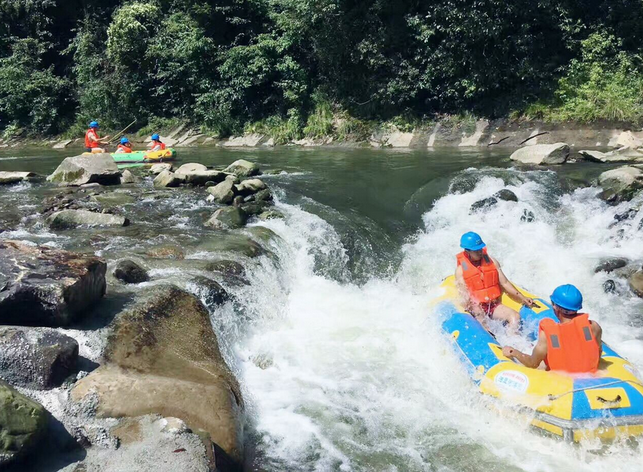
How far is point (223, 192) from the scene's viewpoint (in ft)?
32.7

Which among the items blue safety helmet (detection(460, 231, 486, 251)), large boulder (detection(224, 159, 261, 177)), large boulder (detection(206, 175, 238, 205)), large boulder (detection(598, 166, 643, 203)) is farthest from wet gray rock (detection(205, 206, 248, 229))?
large boulder (detection(598, 166, 643, 203))

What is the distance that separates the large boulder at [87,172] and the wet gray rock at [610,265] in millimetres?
9510

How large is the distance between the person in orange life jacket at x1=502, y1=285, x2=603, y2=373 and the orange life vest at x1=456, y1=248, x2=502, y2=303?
1.49m

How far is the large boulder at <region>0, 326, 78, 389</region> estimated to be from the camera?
3.79 metres

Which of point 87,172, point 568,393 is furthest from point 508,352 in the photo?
point 87,172

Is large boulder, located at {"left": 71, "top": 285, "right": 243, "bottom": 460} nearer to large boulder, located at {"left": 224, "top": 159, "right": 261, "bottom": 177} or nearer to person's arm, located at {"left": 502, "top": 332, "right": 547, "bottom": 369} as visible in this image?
person's arm, located at {"left": 502, "top": 332, "right": 547, "bottom": 369}

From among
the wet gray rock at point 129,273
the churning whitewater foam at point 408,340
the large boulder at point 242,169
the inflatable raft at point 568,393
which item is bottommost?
the churning whitewater foam at point 408,340

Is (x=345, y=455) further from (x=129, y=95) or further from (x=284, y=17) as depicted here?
(x=129, y=95)

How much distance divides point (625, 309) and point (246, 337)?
4916mm

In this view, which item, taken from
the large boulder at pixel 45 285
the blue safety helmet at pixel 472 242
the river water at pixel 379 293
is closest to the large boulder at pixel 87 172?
the river water at pixel 379 293

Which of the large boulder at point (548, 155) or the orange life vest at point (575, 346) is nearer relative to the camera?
the orange life vest at point (575, 346)

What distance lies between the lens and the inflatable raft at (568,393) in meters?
4.21

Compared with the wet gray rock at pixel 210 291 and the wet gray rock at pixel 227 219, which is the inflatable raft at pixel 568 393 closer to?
the wet gray rock at pixel 210 291

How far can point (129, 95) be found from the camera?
77.5 feet
